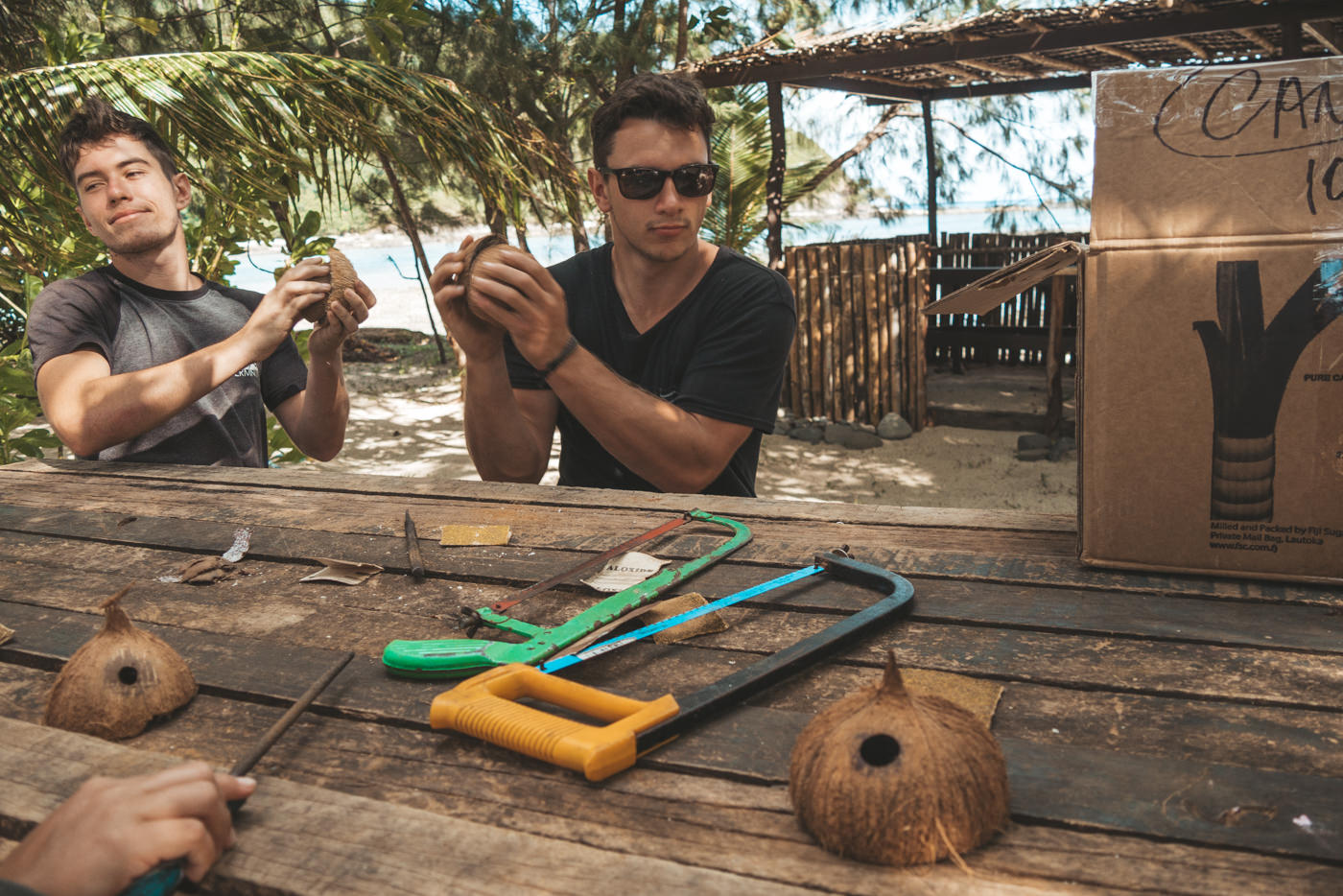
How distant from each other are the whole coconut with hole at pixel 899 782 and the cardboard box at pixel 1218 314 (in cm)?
69

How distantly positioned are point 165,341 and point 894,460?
209 inches

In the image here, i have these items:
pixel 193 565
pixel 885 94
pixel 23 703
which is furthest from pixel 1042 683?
pixel 885 94

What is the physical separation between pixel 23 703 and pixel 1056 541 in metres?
1.46

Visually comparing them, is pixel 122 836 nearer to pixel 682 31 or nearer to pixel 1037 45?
pixel 1037 45

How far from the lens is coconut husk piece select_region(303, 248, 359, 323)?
2352mm

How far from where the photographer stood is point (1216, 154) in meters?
1.24

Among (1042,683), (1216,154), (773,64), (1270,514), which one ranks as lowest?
(1042,683)

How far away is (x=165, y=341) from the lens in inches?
112

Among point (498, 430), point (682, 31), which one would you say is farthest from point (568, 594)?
point (682, 31)

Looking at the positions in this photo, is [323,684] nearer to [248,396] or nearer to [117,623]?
[117,623]

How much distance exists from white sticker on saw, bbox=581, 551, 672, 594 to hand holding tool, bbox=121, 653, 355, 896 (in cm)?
Answer: 38

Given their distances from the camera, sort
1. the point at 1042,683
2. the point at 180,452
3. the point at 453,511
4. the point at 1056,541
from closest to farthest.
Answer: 1. the point at 1042,683
2. the point at 1056,541
3. the point at 453,511
4. the point at 180,452

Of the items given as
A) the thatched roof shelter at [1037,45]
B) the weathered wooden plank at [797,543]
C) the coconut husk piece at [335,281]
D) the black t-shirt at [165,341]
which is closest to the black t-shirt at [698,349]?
the coconut husk piece at [335,281]

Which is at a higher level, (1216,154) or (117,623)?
(1216,154)
